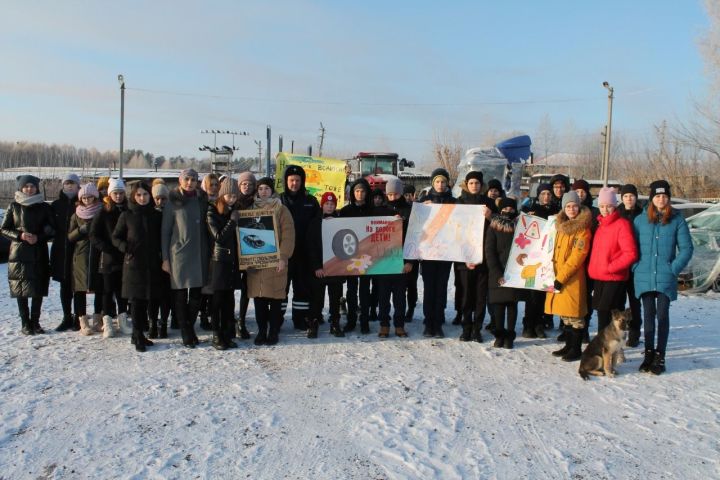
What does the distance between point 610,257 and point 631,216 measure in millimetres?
1179

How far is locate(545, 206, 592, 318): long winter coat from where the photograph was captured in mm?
5812

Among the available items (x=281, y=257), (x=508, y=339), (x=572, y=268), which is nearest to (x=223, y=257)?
(x=281, y=257)

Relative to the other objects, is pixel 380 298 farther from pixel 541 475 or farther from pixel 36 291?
pixel 36 291

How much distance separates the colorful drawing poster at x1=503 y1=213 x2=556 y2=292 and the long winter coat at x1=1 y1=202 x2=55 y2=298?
19.1ft

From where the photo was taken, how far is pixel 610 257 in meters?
5.65

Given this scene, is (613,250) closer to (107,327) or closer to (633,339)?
(633,339)

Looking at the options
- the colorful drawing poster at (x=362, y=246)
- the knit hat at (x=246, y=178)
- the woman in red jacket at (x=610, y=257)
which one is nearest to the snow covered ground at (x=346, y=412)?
the woman in red jacket at (x=610, y=257)

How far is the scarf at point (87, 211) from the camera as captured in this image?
21.3 ft

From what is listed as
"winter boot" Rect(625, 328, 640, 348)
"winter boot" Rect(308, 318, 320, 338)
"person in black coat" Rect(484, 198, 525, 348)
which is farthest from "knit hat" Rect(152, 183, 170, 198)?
"winter boot" Rect(625, 328, 640, 348)

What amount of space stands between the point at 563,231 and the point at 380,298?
2406mm

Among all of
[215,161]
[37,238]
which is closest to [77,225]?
[37,238]

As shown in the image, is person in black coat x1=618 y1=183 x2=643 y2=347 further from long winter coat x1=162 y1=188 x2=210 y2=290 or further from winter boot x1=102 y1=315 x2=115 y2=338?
winter boot x1=102 y1=315 x2=115 y2=338

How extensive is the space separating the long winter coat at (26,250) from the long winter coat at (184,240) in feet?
6.21

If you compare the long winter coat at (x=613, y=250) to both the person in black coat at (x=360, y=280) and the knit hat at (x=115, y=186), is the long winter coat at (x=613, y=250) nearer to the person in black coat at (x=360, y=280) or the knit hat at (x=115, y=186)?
the person in black coat at (x=360, y=280)
